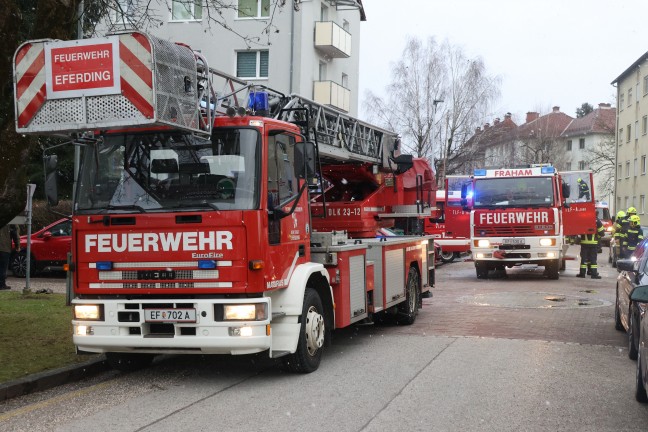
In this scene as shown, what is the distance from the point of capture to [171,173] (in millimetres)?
7207

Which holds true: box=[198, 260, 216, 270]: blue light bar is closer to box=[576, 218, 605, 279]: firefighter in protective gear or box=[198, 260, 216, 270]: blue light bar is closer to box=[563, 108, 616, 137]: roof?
box=[576, 218, 605, 279]: firefighter in protective gear

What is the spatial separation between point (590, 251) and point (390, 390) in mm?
15662

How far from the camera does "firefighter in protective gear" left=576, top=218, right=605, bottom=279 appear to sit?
810 inches

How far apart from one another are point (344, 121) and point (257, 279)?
4.28 metres

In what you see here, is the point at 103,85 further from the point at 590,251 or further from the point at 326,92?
the point at 326,92

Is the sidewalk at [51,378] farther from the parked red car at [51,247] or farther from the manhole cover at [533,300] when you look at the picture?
the parked red car at [51,247]

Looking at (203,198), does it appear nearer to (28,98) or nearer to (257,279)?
(257,279)

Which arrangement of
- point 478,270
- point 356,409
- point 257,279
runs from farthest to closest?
1. point 478,270
2. point 257,279
3. point 356,409

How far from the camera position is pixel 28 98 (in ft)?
22.0

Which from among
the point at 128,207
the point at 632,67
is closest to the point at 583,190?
the point at 128,207

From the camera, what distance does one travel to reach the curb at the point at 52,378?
22.7ft

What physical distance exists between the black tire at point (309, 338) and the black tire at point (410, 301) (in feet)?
11.6

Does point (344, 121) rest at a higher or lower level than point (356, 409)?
higher

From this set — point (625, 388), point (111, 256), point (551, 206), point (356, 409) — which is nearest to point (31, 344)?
point (111, 256)
